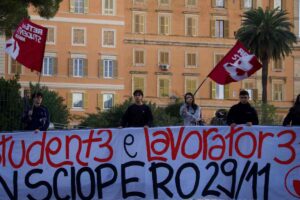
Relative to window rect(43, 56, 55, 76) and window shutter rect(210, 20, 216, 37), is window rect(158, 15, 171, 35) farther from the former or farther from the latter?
window rect(43, 56, 55, 76)

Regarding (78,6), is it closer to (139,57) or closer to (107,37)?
(107,37)

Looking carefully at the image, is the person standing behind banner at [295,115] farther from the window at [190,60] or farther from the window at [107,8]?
the window at [190,60]

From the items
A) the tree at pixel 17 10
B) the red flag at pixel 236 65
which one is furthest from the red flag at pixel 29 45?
the tree at pixel 17 10

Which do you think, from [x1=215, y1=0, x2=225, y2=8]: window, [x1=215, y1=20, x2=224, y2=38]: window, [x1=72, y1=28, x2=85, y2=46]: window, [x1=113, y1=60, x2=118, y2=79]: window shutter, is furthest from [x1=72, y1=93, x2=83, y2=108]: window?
[x1=215, y1=0, x2=225, y2=8]: window

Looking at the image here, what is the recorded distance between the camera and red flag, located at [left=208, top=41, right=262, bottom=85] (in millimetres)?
16547

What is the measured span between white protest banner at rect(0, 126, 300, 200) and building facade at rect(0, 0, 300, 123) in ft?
182

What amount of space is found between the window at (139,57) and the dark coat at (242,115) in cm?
6192

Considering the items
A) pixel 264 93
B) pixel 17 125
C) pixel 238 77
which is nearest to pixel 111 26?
pixel 264 93

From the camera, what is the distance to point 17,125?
27.2 meters

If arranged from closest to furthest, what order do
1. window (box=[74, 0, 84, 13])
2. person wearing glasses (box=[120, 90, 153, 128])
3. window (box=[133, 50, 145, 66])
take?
person wearing glasses (box=[120, 90, 153, 128]), window (box=[74, 0, 84, 13]), window (box=[133, 50, 145, 66])

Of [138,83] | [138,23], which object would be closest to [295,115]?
[138,83]

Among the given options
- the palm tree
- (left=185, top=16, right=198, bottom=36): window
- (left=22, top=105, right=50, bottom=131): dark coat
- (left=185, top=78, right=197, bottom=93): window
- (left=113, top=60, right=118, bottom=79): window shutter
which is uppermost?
(left=185, top=16, right=198, bottom=36): window

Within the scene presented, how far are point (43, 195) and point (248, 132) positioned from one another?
Result: 3.51 metres

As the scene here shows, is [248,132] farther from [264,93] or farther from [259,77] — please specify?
[259,77]
